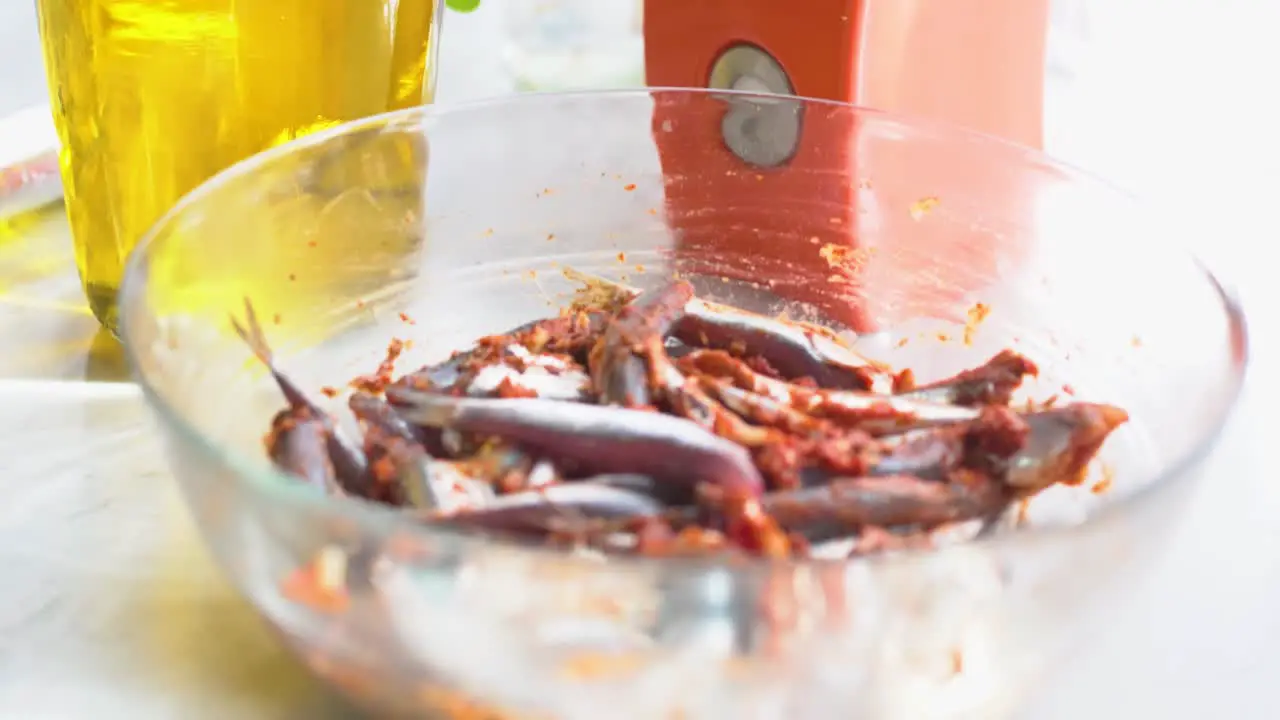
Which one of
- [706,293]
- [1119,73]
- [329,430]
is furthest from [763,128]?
[1119,73]

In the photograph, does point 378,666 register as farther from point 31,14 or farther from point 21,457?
point 31,14

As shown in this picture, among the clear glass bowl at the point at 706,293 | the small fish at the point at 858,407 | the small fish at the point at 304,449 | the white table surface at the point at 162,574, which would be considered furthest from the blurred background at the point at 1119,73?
the small fish at the point at 304,449

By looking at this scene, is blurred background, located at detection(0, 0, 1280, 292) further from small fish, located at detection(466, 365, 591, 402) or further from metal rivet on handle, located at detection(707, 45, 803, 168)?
small fish, located at detection(466, 365, 591, 402)

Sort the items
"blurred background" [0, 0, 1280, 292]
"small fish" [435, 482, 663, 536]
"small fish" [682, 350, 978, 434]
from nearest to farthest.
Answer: "small fish" [435, 482, 663, 536] → "small fish" [682, 350, 978, 434] → "blurred background" [0, 0, 1280, 292]

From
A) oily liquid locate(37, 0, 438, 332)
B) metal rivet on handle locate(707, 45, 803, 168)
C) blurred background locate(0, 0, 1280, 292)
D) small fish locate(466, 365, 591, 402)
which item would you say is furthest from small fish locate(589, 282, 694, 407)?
blurred background locate(0, 0, 1280, 292)

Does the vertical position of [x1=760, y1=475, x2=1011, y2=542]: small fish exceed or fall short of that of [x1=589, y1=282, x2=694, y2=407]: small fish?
it falls short

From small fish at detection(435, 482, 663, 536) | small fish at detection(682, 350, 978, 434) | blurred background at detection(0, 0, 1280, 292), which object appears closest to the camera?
small fish at detection(435, 482, 663, 536)

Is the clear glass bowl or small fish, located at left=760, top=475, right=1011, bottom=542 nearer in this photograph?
the clear glass bowl
